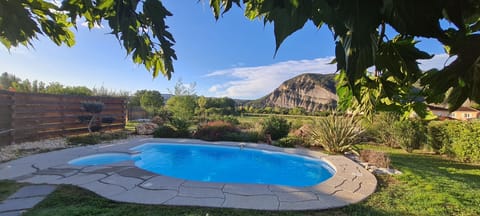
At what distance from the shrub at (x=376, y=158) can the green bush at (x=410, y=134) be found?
2.86 meters

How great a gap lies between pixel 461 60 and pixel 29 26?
2.09m

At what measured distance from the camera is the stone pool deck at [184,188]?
3.58 meters

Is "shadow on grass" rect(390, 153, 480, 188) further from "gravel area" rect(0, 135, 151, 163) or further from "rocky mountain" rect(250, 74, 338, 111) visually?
→ "rocky mountain" rect(250, 74, 338, 111)

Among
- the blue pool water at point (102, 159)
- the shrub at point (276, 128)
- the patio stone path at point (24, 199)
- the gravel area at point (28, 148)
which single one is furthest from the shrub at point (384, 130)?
the gravel area at point (28, 148)

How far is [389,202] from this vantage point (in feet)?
12.3

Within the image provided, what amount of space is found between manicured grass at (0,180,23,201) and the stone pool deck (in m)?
0.19

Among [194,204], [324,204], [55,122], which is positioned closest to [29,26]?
[194,204]

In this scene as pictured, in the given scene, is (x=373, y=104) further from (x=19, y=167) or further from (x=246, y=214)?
(x=19, y=167)

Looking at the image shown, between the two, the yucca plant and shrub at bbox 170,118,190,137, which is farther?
shrub at bbox 170,118,190,137

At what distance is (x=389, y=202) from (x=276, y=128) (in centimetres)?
758

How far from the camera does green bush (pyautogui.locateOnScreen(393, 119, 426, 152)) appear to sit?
28.5ft

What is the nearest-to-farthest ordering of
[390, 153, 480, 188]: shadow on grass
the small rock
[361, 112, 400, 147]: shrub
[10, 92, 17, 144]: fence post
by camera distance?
1. [390, 153, 480, 188]: shadow on grass
2. [10, 92, 17, 144]: fence post
3. [361, 112, 400, 147]: shrub
4. the small rock

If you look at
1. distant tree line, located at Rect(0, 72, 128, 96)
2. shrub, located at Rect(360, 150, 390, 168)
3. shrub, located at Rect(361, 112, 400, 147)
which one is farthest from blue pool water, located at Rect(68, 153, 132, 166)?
distant tree line, located at Rect(0, 72, 128, 96)

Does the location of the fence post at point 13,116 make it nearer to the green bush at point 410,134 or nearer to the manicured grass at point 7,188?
the manicured grass at point 7,188
